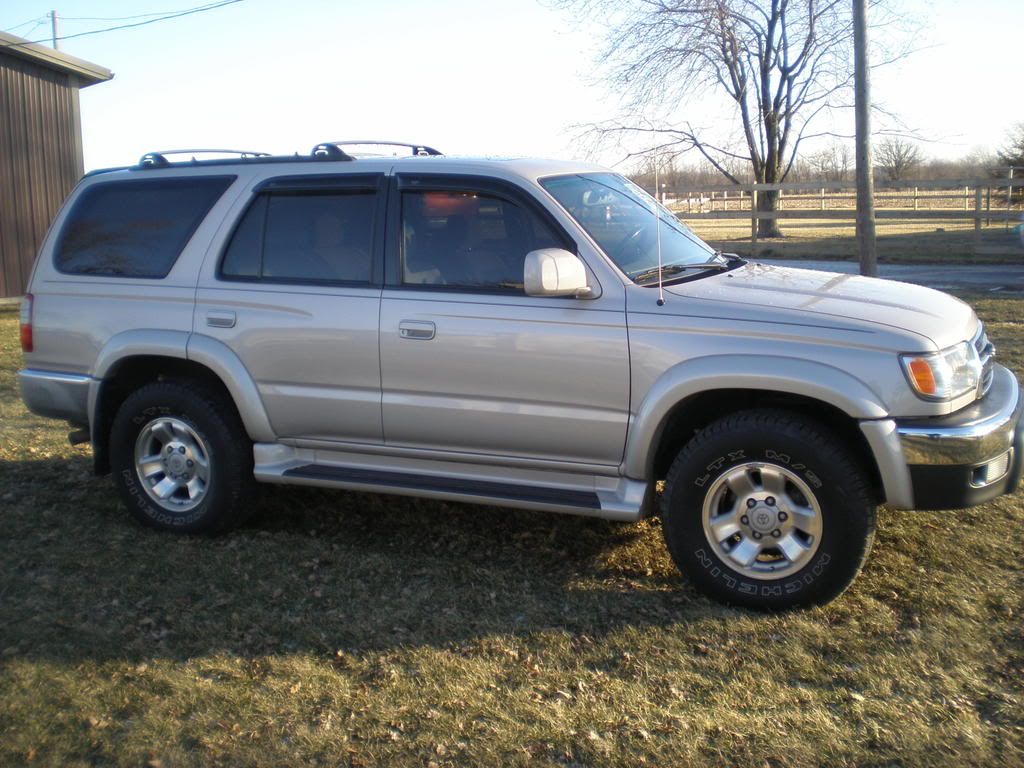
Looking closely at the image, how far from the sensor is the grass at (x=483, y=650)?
11.1 ft

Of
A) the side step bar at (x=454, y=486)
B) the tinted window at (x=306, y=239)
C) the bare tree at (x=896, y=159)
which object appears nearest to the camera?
the side step bar at (x=454, y=486)

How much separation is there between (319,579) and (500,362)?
1.35 meters

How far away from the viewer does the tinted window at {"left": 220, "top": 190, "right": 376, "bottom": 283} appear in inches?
201

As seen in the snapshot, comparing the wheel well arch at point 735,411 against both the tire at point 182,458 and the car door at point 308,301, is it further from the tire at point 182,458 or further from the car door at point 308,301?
the tire at point 182,458

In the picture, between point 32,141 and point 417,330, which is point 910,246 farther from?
point 417,330

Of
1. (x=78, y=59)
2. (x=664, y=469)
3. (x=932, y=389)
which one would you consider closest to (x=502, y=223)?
(x=664, y=469)

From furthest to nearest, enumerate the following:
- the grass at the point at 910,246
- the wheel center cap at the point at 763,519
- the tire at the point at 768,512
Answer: the grass at the point at 910,246, the wheel center cap at the point at 763,519, the tire at the point at 768,512

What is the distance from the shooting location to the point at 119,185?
571 centimetres

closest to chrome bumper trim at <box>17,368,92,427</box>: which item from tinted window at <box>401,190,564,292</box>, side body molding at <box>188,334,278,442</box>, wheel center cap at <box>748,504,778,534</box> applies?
side body molding at <box>188,334,278,442</box>

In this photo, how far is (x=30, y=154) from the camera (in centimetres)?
1780

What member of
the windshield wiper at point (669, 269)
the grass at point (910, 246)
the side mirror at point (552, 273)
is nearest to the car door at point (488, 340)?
the side mirror at point (552, 273)

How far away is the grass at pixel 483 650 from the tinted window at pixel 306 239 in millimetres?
1268

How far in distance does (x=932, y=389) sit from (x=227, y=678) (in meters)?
2.93

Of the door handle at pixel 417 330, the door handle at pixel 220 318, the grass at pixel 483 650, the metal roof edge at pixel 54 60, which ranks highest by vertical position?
the metal roof edge at pixel 54 60
